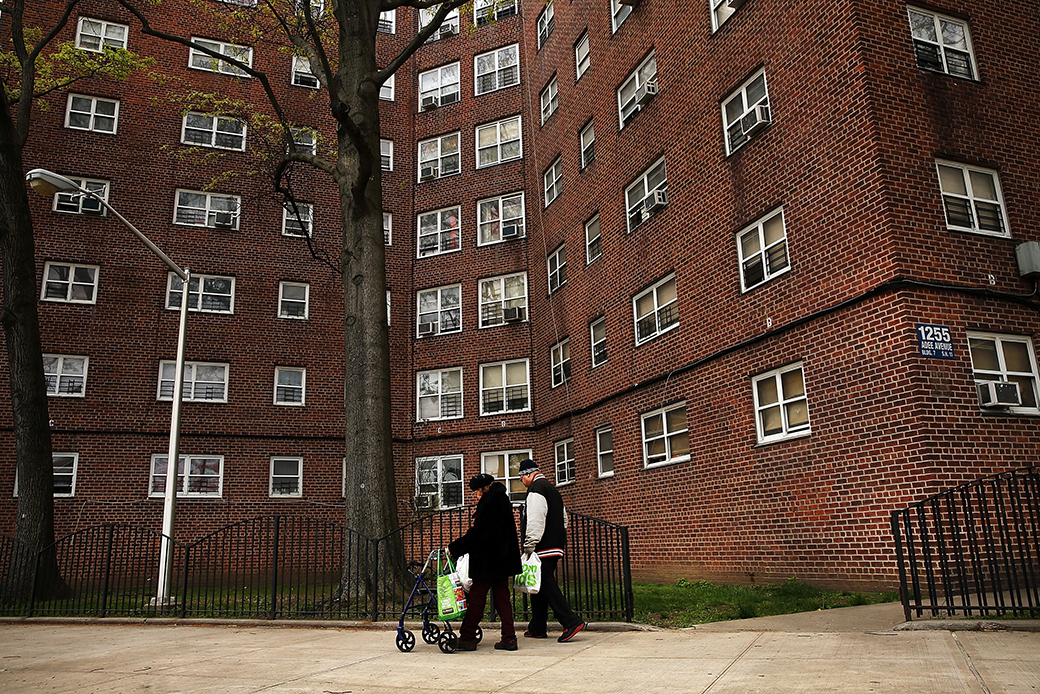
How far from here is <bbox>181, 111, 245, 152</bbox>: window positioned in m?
25.5

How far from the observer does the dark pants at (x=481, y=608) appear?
7.55 meters

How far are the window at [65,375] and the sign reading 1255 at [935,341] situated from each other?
21.9 m

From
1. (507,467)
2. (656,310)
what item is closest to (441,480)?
(507,467)

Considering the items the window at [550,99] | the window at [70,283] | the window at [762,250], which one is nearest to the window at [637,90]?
the window at [550,99]

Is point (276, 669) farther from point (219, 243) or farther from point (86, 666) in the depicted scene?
point (219, 243)

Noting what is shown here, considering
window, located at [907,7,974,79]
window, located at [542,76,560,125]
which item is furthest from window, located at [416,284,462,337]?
window, located at [907,7,974,79]

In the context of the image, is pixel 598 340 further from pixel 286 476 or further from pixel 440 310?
pixel 286 476

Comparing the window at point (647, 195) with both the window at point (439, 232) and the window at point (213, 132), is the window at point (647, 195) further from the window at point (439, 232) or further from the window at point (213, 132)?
the window at point (213, 132)

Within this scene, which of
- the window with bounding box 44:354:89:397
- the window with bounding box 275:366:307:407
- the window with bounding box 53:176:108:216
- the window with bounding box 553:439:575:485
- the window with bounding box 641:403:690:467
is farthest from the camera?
the window with bounding box 275:366:307:407

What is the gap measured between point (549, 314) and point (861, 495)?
1389 cm

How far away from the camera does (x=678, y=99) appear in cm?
1691

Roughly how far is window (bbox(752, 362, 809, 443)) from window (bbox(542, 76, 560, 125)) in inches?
562

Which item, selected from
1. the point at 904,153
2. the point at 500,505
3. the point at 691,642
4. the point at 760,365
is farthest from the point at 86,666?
the point at 904,153

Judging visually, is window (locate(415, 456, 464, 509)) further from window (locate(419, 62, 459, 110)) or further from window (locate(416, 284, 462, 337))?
window (locate(419, 62, 459, 110))
